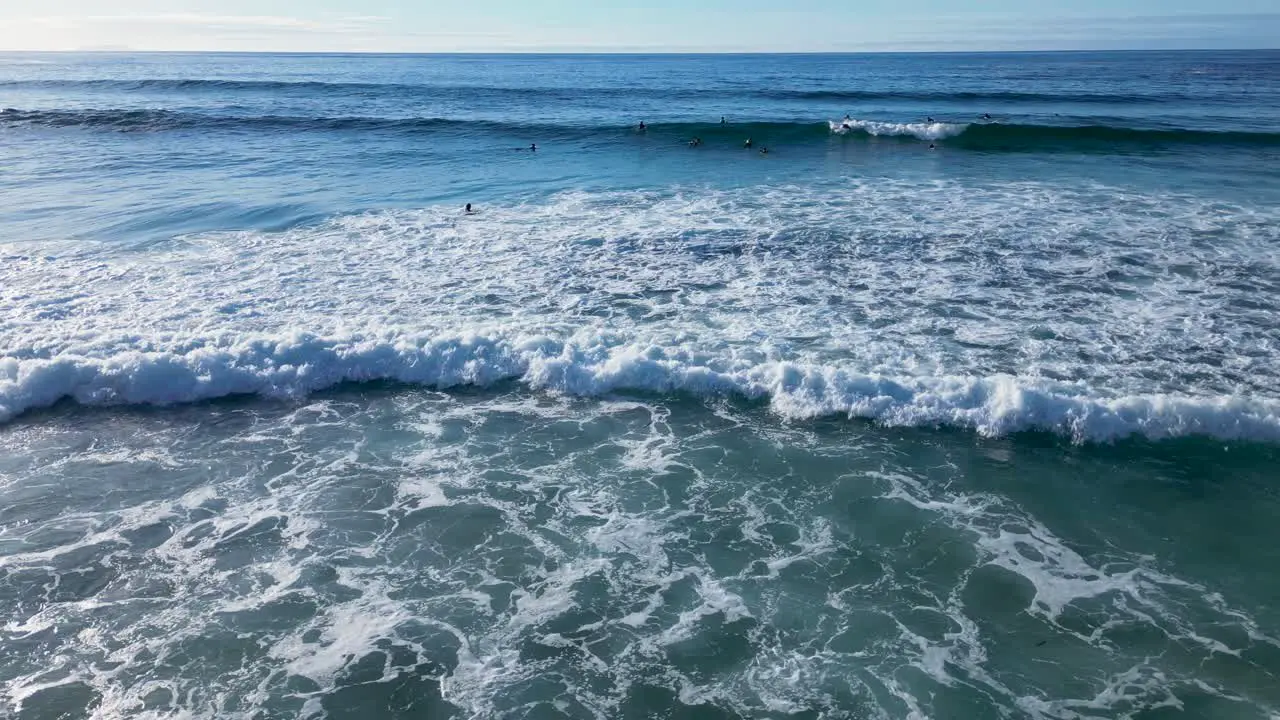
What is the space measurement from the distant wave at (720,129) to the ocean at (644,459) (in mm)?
11510

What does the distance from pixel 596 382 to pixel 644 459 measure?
2111mm

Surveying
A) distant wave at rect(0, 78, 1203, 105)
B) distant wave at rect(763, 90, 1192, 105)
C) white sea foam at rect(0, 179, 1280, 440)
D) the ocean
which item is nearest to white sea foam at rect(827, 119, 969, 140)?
the ocean

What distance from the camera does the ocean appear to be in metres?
6.95

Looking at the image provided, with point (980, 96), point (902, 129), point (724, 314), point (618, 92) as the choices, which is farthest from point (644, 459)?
point (618, 92)

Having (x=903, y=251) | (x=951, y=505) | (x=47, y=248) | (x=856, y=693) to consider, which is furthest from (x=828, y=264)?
(x=47, y=248)

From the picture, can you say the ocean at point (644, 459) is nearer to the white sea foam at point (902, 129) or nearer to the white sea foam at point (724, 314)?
the white sea foam at point (724, 314)

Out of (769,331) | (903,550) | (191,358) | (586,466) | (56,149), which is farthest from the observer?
(56,149)

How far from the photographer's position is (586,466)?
9.88 m

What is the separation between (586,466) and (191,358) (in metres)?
6.79

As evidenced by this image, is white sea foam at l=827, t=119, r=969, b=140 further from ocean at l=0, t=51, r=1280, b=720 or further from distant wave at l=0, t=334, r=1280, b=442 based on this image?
distant wave at l=0, t=334, r=1280, b=442

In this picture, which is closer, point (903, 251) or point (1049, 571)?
point (1049, 571)

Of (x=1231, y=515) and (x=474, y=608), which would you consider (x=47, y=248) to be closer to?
(x=474, y=608)

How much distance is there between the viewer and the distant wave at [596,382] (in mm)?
10297

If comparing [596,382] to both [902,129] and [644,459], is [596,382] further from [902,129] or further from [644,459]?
[902,129]
